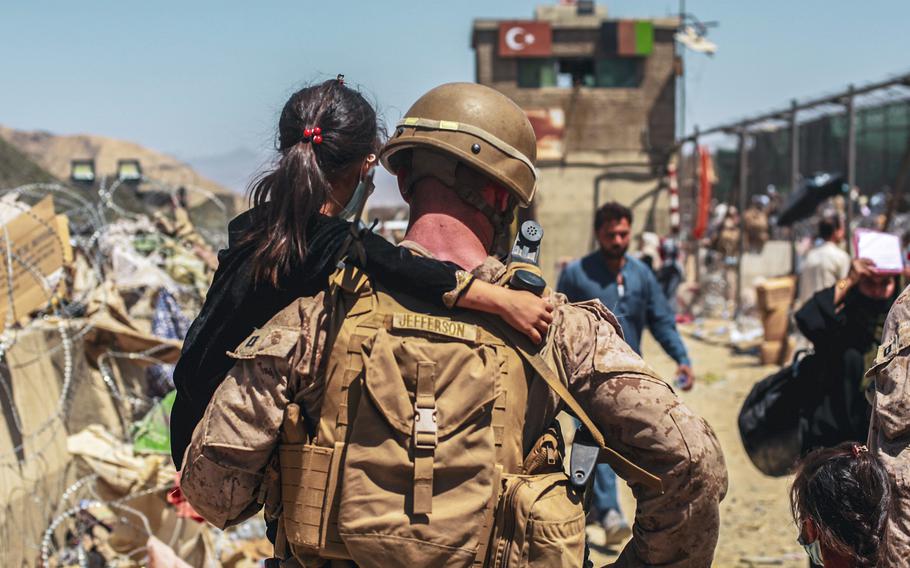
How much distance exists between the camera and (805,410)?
14.5ft

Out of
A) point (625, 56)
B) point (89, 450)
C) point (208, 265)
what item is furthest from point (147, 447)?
point (625, 56)

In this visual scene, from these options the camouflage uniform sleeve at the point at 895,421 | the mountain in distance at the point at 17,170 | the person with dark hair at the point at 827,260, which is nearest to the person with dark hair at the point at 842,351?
the camouflage uniform sleeve at the point at 895,421

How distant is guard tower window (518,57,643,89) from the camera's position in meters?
26.8

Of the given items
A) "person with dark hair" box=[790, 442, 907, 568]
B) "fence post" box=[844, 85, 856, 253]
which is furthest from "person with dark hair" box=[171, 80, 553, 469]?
"fence post" box=[844, 85, 856, 253]

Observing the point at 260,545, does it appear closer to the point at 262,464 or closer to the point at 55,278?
the point at 55,278

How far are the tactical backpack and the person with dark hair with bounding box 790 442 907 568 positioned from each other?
19.6 inches

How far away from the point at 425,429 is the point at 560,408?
14.4 inches

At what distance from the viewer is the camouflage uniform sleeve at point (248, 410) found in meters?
2.19

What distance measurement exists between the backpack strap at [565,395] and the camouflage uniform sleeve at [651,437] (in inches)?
1.1

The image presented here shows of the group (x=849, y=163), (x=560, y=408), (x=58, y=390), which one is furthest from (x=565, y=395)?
(x=849, y=163)

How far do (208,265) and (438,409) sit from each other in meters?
6.33

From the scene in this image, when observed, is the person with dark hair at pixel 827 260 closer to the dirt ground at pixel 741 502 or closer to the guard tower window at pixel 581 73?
the dirt ground at pixel 741 502

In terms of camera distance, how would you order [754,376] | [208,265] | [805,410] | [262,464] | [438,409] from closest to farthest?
1. [438,409]
2. [262,464]
3. [805,410]
4. [208,265]
5. [754,376]

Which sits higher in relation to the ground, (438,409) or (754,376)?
(438,409)
